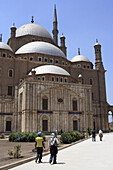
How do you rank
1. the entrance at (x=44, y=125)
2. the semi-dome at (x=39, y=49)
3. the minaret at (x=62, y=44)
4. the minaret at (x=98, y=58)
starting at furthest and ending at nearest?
the minaret at (x=62, y=44) → the minaret at (x=98, y=58) → the semi-dome at (x=39, y=49) → the entrance at (x=44, y=125)

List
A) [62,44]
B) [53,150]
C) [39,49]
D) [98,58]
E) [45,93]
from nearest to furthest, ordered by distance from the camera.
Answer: [53,150] < [45,93] < [39,49] < [98,58] < [62,44]

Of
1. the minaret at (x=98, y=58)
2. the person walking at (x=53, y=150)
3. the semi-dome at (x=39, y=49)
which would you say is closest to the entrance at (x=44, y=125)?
the semi-dome at (x=39, y=49)

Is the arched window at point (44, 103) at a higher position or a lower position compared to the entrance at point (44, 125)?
higher

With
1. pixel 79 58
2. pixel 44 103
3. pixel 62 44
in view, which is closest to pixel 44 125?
pixel 44 103

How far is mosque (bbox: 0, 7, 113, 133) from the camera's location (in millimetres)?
30392

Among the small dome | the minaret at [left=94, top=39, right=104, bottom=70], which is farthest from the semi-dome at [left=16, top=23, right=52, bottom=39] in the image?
the minaret at [left=94, top=39, right=104, bottom=70]

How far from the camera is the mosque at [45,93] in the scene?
99.7 feet

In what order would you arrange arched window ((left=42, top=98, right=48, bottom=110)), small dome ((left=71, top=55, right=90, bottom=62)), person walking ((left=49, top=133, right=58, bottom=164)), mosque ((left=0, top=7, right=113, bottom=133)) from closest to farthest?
person walking ((left=49, top=133, right=58, bottom=164))
mosque ((left=0, top=7, right=113, bottom=133))
arched window ((left=42, top=98, right=48, bottom=110))
small dome ((left=71, top=55, right=90, bottom=62))

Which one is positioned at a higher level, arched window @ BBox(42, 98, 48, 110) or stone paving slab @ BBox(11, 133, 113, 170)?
arched window @ BBox(42, 98, 48, 110)

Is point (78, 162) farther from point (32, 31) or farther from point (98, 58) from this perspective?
point (32, 31)

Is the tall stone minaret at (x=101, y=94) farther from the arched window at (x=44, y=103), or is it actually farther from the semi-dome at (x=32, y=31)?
the arched window at (x=44, y=103)

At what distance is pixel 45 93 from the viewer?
1233 inches

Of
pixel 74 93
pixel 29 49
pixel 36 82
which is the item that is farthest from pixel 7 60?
pixel 74 93

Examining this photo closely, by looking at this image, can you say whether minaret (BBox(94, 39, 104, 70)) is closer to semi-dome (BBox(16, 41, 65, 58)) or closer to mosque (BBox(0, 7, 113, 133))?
mosque (BBox(0, 7, 113, 133))
